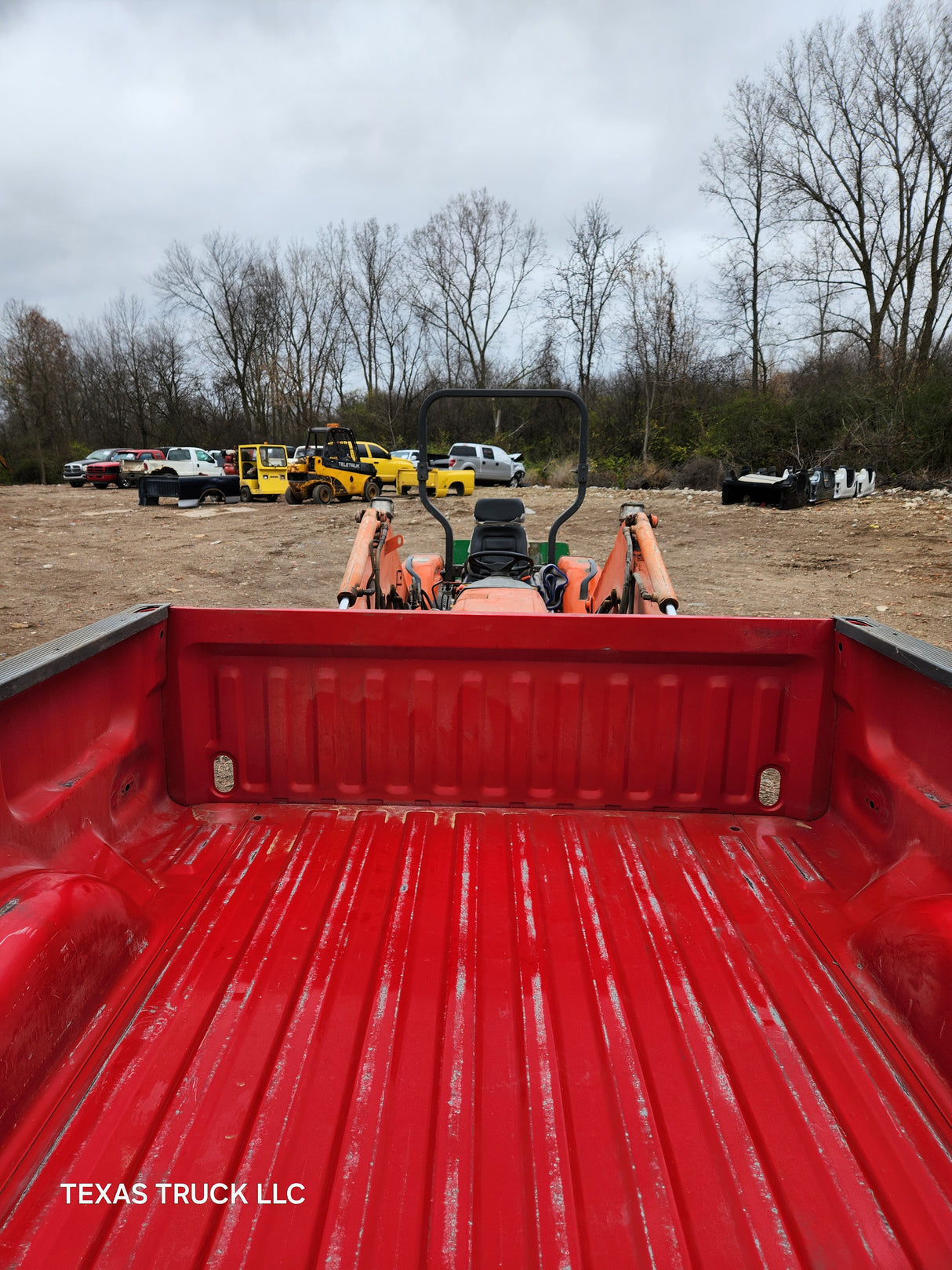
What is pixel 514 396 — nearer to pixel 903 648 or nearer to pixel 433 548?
pixel 903 648

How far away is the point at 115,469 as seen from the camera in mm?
27141

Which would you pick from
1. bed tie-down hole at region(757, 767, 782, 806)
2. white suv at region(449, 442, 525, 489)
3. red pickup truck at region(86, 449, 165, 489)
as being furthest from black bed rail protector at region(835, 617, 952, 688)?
red pickup truck at region(86, 449, 165, 489)

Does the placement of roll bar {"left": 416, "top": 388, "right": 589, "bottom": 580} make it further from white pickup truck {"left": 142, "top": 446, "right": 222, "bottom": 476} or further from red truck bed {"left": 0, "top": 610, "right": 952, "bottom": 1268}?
white pickup truck {"left": 142, "top": 446, "right": 222, "bottom": 476}

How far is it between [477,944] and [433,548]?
10.7 metres

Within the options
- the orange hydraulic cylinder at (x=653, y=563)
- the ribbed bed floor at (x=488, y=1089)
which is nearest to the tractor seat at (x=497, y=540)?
the orange hydraulic cylinder at (x=653, y=563)

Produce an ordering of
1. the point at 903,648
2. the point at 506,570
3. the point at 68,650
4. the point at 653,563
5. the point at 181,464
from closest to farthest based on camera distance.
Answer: the point at 68,650 → the point at 903,648 → the point at 653,563 → the point at 506,570 → the point at 181,464

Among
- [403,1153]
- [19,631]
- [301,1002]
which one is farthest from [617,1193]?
[19,631]

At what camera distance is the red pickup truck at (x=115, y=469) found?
2691 centimetres

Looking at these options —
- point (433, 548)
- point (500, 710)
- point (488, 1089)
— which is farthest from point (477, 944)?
point (433, 548)

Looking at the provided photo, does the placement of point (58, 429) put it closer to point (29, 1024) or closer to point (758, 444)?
point (758, 444)

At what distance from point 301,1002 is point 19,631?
7.26m

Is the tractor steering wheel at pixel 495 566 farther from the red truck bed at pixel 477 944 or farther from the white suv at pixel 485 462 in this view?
the white suv at pixel 485 462

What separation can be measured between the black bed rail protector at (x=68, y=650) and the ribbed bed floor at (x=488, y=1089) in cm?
67

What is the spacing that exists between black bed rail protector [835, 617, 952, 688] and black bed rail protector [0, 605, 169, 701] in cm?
205
